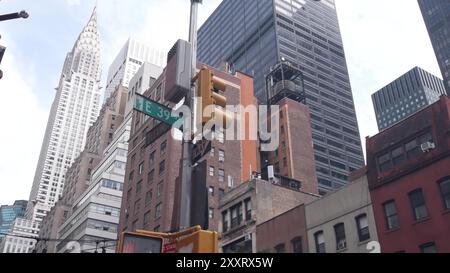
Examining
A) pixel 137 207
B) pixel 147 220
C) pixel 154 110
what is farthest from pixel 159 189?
pixel 154 110

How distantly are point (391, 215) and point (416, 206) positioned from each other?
2.00 meters

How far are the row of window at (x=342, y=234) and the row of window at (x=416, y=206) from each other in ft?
6.07

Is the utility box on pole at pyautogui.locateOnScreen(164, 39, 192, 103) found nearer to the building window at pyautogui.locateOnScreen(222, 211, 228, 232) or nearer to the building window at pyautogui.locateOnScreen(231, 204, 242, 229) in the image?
the building window at pyautogui.locateOnScreen(231, 204, 242, 229)

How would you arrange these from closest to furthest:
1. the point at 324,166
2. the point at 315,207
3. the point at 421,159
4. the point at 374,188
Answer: the point at 421,159 < the point at 374,188 < the point at 315,207 < the point at 324,166

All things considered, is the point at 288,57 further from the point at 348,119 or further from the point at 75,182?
the point at 75,182

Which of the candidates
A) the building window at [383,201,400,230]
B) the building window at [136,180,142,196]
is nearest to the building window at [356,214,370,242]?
the building window at [383,201,400,230]

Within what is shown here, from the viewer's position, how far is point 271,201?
158ft

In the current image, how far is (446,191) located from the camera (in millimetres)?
30484

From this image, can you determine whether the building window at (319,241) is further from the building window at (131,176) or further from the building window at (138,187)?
the building window at (131,176)

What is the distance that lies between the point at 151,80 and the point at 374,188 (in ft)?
279

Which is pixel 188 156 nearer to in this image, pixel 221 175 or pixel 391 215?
pixel 391 215

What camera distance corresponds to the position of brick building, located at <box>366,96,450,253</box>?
1200 inches
